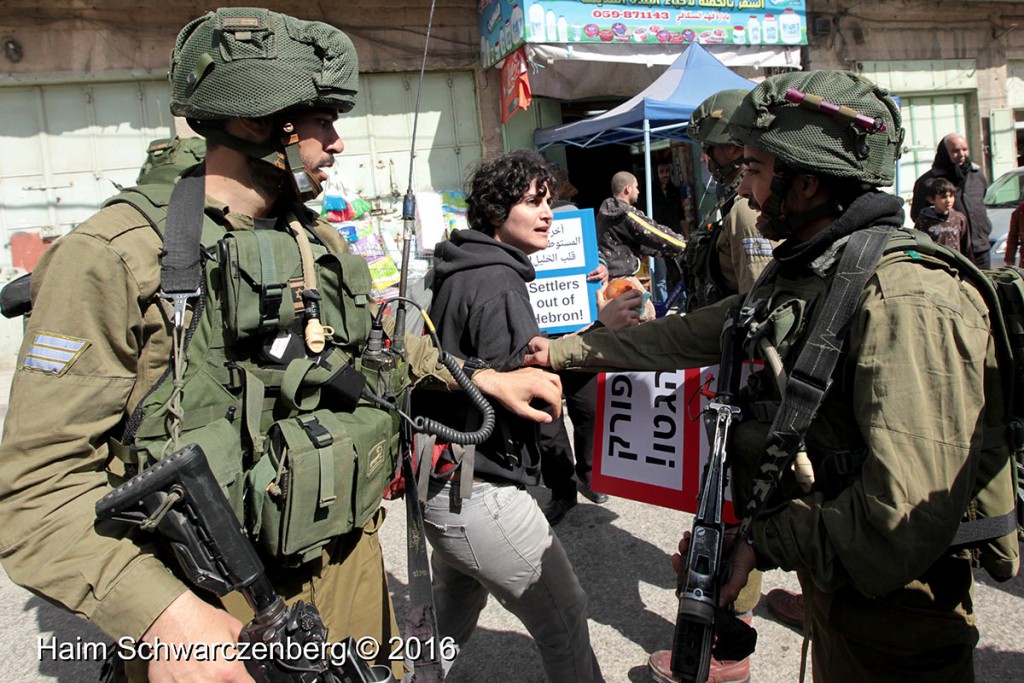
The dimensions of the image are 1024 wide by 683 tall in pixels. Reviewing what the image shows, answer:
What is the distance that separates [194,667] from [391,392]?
0.80 m

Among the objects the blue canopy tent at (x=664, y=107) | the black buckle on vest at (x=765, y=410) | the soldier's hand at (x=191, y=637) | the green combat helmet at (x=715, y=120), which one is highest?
the blue canopy tent at (x=664, y=107)

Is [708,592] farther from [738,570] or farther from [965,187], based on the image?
[965,187]

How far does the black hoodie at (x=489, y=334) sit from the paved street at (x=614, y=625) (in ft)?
3.85

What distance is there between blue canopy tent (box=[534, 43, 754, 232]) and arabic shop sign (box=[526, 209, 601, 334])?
3060 mm

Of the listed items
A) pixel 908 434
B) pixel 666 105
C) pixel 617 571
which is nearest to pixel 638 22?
pixel 666 105

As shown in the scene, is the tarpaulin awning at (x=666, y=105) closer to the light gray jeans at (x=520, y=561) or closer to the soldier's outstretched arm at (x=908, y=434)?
the light gray jeans at (x=520, y=561)

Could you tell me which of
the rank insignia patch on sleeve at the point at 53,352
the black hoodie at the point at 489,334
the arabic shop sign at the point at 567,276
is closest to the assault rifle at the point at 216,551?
the rank insignia patch on sleeve at the point at 53,352

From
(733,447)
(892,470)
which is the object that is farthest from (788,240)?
(892,470)

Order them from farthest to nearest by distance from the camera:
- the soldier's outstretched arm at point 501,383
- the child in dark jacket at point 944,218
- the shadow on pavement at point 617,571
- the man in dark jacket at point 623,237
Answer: the child in dark jacket at point 944,218 < the man in dark jacket at point 623,237 < the shadow on pavement at point 617,571 < the soldier's outstretched arm at point 501,383

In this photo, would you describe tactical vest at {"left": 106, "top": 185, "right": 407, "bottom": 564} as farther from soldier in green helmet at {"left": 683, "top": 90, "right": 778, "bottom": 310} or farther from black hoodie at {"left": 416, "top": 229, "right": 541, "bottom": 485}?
soldier in green helmet at {"left": 683, "top": 90, "right": 778, "bottom": 310}

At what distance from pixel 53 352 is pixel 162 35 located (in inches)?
378

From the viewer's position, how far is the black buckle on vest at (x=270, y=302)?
5.14 feet

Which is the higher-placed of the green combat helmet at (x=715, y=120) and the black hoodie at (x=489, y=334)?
the green combat helmet at (x=715, y=120)

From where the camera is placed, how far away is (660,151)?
41.0 ft
